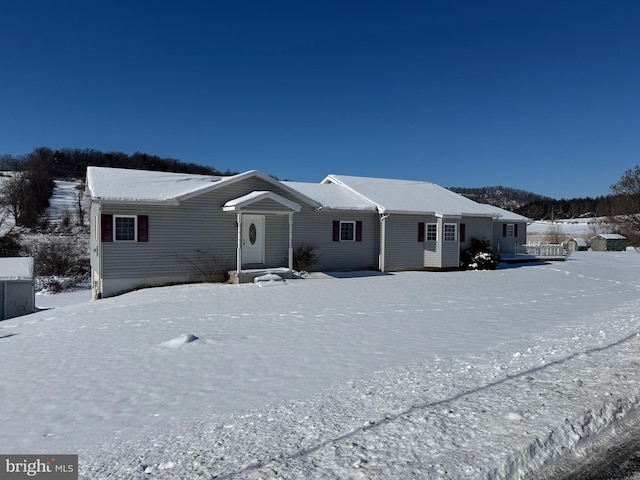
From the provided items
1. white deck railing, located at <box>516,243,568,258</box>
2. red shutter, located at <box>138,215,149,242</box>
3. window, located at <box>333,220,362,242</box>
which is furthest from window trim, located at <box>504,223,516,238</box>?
red shutter, located at <box>138,215,149,242</box>

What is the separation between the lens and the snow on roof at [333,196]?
60.4ft

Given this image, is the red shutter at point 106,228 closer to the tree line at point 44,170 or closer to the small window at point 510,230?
the small window at point 510,230

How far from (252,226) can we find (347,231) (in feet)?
14.5

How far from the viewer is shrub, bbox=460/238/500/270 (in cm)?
2109

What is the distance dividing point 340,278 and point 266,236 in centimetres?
334

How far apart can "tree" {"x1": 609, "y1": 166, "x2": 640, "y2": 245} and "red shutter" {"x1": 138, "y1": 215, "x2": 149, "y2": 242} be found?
160ft

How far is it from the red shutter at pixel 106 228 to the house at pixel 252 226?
0.10ft

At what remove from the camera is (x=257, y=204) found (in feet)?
51.8

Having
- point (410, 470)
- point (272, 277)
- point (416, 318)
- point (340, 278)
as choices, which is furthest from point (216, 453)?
point (340, 278)

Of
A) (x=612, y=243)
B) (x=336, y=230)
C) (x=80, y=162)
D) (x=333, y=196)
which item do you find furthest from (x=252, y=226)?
(x=80, y=162)

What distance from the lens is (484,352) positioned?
21.7ft

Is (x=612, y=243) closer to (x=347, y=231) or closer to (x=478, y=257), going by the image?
(x=478, y=257)

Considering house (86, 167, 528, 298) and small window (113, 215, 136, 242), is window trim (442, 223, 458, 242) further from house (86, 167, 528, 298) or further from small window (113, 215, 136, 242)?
small window (113, 215, 136, 242)

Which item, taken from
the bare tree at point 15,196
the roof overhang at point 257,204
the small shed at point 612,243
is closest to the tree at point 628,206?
the small shed at point 612,243
